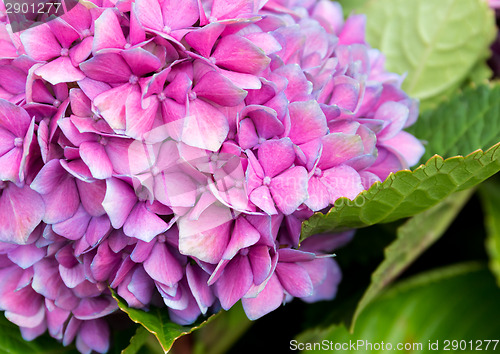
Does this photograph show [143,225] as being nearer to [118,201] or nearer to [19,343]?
[118,201]

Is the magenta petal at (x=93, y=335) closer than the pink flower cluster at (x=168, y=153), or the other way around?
the pink flower cluster at (x=168, y=153)

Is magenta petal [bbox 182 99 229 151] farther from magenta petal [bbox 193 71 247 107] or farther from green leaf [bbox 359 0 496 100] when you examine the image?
green leaf [bbox 359 0 496 100]

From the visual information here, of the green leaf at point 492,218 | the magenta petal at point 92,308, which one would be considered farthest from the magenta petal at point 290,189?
the green leaf at point 492,218

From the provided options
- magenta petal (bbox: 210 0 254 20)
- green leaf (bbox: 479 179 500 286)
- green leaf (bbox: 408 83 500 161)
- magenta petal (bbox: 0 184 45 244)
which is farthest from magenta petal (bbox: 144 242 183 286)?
green leaf (bbox: 479 179 500 286)

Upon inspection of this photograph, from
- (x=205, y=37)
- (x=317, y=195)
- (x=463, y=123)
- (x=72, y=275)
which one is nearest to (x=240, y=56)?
(x=205, y=37)

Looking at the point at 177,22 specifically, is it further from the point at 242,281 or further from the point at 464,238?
the point at 464,238

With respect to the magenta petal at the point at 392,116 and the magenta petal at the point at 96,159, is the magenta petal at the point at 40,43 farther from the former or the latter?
the magenta petal at the point at 392,116
